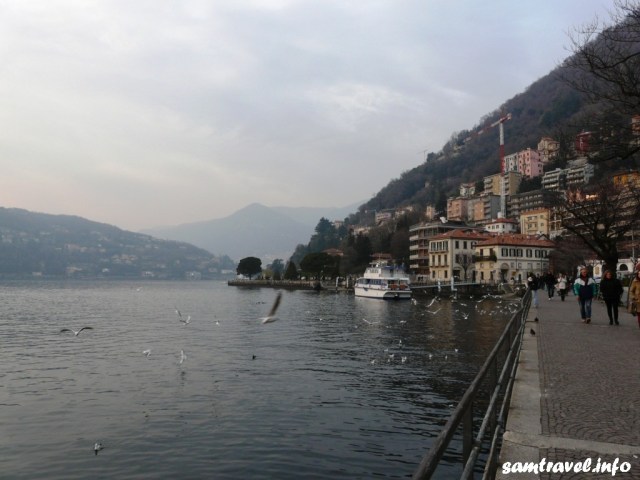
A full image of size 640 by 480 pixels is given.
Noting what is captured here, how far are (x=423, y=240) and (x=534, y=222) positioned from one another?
2657 centimetres

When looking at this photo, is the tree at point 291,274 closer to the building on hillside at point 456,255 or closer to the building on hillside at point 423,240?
the building on hillside at point 423,240

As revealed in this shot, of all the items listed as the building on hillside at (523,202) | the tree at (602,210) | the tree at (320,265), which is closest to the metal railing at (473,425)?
the tree at (602,210)

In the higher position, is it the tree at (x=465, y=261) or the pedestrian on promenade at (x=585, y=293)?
the tree at (x=465, y=261)

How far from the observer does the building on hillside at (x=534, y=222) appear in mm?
122044

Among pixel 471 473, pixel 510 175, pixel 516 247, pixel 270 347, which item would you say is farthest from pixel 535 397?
pixel 510 175

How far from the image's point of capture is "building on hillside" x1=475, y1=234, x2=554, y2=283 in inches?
3775

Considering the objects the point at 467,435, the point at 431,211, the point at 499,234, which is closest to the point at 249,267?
the point at 431,211

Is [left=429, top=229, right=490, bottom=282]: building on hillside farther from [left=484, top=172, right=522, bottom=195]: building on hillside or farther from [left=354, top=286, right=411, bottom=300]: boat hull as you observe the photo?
[left=484, top=172, right=522, bottom=195]: building on hillside

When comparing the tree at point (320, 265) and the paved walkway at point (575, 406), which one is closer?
the paved walkway at point (575, 406)

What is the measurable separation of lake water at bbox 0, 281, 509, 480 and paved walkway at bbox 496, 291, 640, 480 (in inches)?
91.1

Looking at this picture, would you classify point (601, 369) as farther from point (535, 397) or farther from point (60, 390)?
point (60, 390)

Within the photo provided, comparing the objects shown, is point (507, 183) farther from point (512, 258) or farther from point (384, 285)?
point (384, 285)

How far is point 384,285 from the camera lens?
7325 centimetres

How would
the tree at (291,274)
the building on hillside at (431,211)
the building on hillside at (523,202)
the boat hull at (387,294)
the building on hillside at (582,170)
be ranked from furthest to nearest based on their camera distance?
the building on hillside at (431,211) → the tree at (291,274) → the building on hillside at (523,202) → the boat hull at (387,294) → the building on hillside at (582,170)
